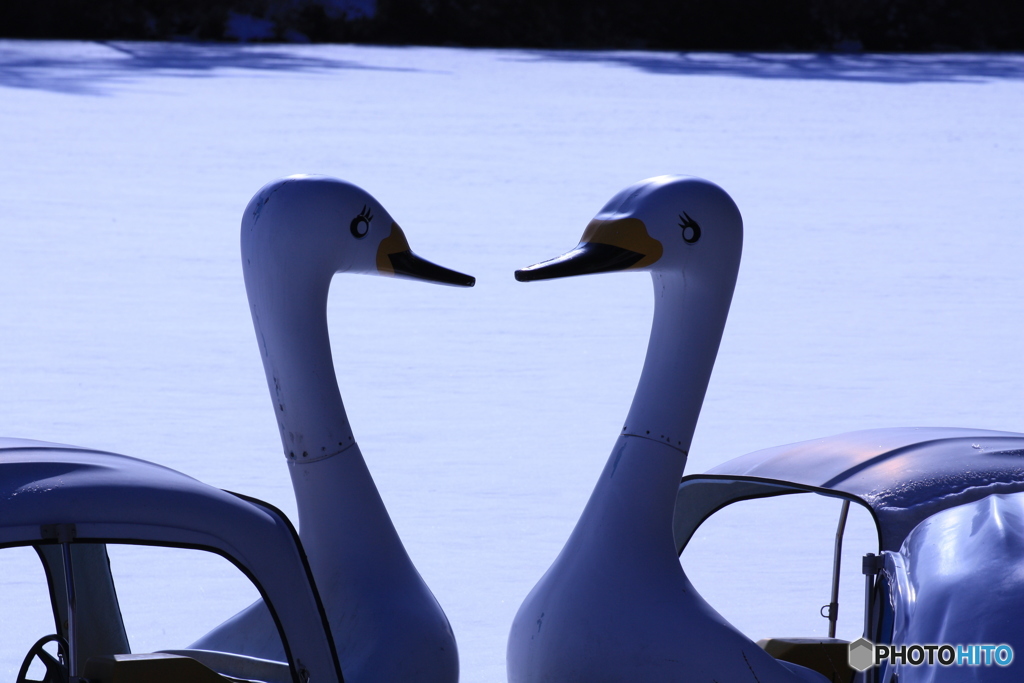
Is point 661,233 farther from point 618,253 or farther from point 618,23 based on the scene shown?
point 618,23

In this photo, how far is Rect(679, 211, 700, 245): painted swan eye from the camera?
2670mm

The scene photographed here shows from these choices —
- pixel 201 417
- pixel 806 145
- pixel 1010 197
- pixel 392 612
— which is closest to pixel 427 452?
pixel 201 417

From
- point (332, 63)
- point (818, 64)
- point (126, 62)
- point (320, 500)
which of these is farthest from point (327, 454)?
point (818, 64)

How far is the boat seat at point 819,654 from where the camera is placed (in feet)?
9.37

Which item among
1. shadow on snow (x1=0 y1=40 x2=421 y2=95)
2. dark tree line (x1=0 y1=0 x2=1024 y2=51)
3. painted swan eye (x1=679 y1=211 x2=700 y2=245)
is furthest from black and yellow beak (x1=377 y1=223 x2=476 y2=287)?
dark tree line (x1=0 y1=0 x2=1024 y2=51)

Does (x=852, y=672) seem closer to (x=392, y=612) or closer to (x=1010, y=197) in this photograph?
(x=392, y=612)

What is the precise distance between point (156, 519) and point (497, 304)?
16.9 ft

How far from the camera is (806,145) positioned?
13008 mm

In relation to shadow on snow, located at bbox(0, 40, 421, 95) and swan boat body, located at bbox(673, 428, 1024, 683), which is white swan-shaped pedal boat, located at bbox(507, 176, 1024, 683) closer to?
swan boat body, located at bbox(673, 428, 1024, 683)

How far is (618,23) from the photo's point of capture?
25.2 metres

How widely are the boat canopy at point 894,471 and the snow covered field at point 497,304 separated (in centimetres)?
74

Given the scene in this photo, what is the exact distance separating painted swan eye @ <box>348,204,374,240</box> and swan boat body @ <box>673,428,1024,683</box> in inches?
33.8

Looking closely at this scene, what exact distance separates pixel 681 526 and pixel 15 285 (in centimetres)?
525

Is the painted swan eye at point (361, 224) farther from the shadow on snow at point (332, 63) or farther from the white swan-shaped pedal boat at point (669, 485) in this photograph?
the shadow on snow at point (332, 63)
